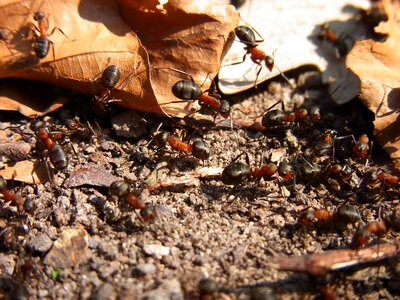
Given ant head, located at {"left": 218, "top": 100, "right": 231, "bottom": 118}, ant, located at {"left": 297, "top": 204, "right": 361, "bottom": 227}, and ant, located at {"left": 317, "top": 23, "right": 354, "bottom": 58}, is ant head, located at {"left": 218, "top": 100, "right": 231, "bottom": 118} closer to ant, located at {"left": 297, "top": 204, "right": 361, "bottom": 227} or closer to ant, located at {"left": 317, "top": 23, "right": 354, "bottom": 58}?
ant, located at {"left": 297, "top": 204, "right": 361, "bottom": 227}

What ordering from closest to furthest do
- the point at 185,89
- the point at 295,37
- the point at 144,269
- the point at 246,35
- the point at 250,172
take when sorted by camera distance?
the point at 144,269
the point at 250,172
the point at 185,89
the point at 246,35
the point at 295,37

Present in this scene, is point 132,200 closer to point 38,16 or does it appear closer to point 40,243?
point 40,243

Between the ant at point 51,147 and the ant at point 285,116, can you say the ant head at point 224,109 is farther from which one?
the ant at point 51,147

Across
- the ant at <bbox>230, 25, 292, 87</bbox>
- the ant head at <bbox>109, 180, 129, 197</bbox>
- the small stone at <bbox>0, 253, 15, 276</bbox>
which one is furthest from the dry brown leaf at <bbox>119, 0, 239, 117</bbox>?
the small stone at <bbox>0, 253, 15, 276</bbox>

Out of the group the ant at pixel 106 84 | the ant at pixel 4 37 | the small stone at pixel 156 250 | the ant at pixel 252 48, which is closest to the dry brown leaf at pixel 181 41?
the ant at pixel 106 84

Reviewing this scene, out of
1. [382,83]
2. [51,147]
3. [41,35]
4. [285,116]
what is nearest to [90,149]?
[51,147]

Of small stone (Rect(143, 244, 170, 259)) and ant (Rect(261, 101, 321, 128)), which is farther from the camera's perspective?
ant (Rect(261, 101, 321, 128))
